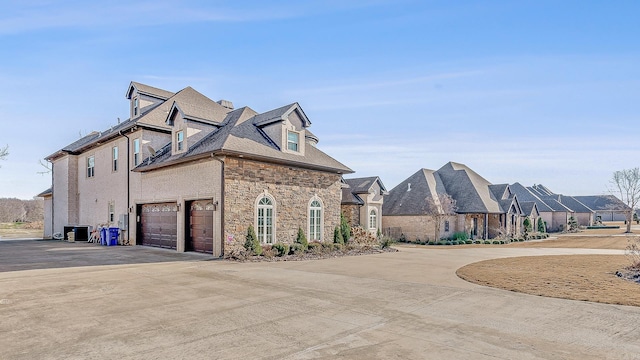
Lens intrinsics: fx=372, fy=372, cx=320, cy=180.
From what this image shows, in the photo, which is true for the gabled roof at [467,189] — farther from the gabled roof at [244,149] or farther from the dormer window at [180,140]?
the dormer window at [180,140]

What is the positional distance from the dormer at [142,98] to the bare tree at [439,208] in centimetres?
2365

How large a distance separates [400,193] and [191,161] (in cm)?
2558

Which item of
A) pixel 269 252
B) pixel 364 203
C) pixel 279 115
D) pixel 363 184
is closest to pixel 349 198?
pixel 364 203

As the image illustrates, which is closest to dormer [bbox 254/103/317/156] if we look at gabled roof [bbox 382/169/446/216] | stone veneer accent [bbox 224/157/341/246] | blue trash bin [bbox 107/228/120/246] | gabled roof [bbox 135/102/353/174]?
gabled roof [bbox 135/102/353/174]

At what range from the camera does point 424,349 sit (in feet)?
17.1

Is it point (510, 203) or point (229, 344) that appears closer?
point (229, 344)

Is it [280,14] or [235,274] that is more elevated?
[280,14]

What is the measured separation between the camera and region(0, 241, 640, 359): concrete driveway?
Result: 5.18 meters

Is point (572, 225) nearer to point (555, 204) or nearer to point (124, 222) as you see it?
point (555, 204)

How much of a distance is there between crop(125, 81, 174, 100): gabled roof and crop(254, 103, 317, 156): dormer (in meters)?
9.08

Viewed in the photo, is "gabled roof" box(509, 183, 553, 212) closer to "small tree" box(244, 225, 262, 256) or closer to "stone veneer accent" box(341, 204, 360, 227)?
"stone veneer accent" box(341, 204, 360, 227)

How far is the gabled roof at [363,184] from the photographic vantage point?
108ft

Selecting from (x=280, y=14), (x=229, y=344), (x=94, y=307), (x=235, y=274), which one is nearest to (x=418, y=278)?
(x=235, y=274)

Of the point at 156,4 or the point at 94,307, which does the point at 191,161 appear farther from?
the point at 94,307
